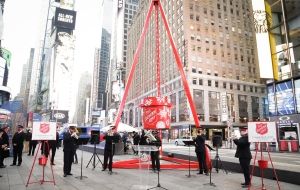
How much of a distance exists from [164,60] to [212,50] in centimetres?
1414

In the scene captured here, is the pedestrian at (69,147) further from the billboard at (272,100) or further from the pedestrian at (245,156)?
the billboard at (272,100)

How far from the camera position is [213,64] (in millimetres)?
70062

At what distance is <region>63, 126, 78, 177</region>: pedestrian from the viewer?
11.0 meters

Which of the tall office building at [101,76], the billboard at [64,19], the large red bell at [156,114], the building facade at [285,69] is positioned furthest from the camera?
the tall office building at [101,76]

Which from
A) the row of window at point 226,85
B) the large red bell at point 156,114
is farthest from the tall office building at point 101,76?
the large red bell at point 156,114

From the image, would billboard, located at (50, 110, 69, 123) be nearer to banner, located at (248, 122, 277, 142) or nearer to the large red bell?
the large red bell

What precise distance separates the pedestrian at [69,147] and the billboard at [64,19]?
13582 cm

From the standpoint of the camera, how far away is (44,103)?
449ft

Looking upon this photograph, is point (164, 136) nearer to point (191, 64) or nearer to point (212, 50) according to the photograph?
point (191, 64)

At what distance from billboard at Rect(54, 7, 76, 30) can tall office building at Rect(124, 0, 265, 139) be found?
75209mm

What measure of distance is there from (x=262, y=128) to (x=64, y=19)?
144350mm

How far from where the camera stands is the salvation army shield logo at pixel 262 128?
26.5 feet

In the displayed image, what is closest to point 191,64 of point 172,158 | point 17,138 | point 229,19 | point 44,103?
point 229,19

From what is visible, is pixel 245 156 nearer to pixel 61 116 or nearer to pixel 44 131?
pixel 44 131
